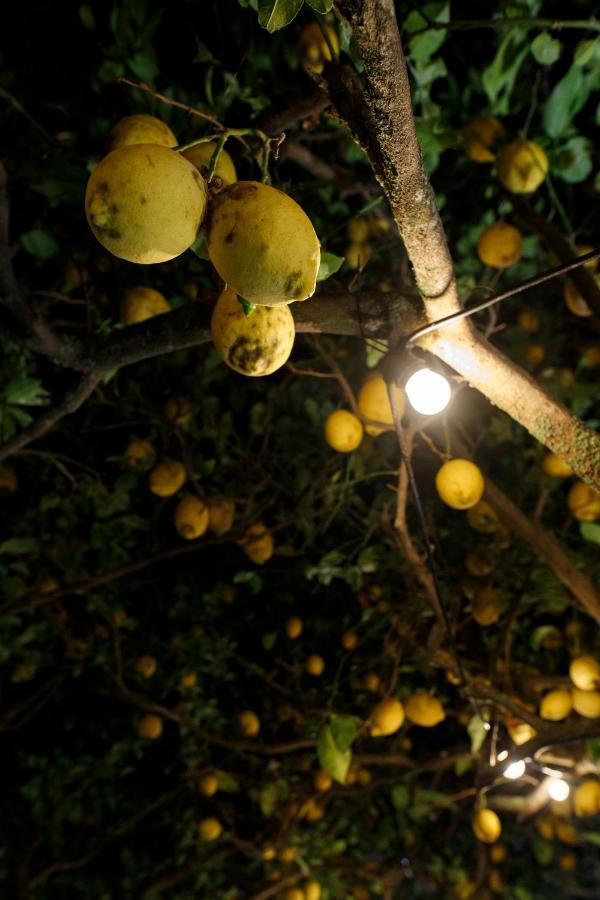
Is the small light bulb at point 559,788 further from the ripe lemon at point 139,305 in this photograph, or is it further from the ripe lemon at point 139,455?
the ripe lemon at point 139,305

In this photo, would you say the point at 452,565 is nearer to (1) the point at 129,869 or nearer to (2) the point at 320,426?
(2) the point at 320,426

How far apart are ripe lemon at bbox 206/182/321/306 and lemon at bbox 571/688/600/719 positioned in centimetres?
262

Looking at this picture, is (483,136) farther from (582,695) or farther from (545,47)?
(582,695)

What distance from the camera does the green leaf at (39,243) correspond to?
2.38 meters

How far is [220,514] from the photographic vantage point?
3.26m

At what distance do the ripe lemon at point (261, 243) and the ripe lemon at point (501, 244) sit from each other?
1870 mm

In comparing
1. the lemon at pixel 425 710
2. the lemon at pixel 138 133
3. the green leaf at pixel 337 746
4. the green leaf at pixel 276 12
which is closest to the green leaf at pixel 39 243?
the lemon at pixel 138 133

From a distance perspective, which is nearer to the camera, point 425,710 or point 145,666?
point 425,710

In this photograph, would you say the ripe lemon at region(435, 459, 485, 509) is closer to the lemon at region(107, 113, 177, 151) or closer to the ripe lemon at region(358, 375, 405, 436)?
the ripe lemon at region(358, 375, 405, 436)

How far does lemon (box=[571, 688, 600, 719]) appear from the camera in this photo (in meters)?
2.60

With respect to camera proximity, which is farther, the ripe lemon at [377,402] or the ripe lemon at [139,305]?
the ripe lemon at [139,305]

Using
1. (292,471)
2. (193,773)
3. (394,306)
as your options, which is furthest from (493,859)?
(394,306)

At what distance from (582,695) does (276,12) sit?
3.03 m

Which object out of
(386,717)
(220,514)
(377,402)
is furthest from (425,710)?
(377,402)
